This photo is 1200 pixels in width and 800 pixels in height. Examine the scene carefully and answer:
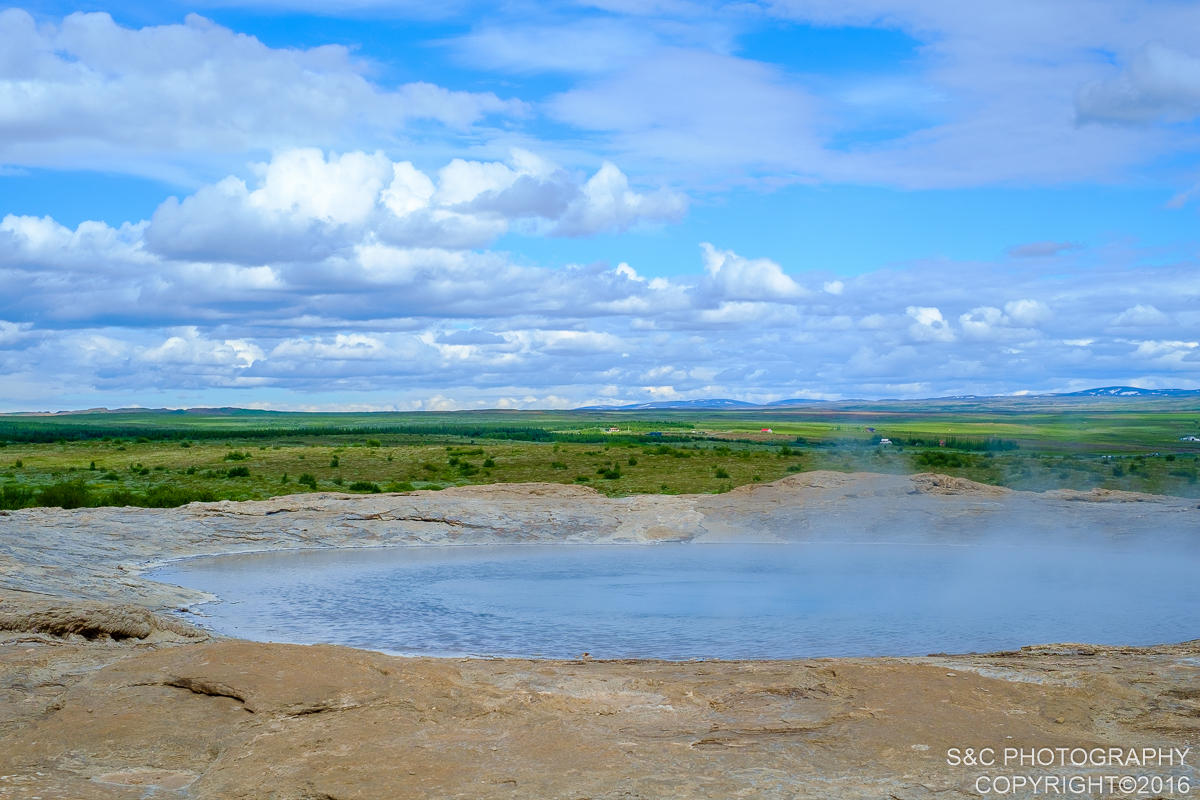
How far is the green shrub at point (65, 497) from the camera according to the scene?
93.0ft

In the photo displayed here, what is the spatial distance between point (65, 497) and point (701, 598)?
2075 cm

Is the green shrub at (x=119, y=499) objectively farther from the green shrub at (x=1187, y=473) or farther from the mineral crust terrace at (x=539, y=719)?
the green shrub at (x=1187, y=473)

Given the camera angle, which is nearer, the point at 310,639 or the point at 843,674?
the point at 843,674

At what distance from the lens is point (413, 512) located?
2756 centimetres

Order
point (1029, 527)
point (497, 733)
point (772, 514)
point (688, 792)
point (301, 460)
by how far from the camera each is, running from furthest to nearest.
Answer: point (301, 460), point (772, 514), point (1029, 527), point (497, 733), point (688, 792)

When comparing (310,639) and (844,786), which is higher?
(844,786)

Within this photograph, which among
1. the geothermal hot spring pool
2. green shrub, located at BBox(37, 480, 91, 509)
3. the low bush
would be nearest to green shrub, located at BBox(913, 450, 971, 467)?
the geothermal hot spring pool

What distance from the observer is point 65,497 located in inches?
1124

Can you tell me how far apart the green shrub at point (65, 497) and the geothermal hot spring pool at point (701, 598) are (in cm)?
836

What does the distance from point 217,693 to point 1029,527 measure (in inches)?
928

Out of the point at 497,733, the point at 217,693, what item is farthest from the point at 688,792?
the point at 217,693

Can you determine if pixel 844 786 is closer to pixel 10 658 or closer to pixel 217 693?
pixel 217 693

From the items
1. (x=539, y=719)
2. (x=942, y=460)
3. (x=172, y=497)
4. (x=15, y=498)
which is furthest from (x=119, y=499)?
(x=942, y=460)

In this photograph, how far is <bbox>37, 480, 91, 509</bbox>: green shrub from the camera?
28344 mm
